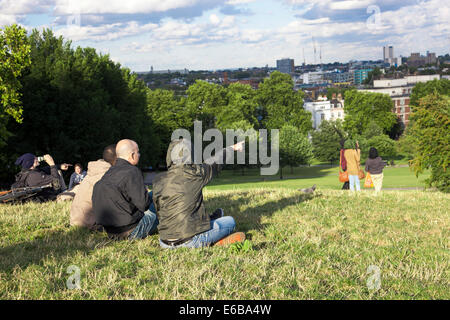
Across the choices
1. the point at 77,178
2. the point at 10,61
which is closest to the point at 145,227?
the point at 77,178

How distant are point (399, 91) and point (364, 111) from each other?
7898 centimetres

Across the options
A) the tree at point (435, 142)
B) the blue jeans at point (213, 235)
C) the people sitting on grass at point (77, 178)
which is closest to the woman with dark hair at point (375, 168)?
the people sitting on grass at point (77, 178)

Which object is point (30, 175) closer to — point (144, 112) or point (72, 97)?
point (72, 97)

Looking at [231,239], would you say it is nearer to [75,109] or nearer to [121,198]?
[121,198]

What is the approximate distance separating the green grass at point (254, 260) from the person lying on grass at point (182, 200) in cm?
24

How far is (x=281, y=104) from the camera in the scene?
95.1 m

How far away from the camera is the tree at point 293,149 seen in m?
74.6

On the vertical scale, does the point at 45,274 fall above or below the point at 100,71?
below

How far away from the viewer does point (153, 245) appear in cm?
712

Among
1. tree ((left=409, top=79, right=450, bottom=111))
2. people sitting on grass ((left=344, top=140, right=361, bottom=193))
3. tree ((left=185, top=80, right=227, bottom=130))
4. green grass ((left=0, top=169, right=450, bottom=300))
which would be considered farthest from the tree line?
tree ((left=409, top=79, right=450, bottom=111))

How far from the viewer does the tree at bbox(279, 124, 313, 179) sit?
245ft

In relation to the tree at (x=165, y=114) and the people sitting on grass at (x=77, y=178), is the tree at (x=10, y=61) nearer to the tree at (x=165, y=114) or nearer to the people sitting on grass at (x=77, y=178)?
the people sitting on grass at (x=77, y=178)
